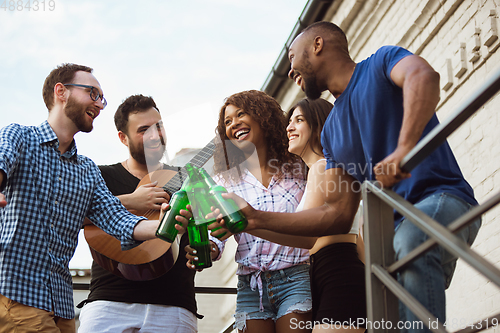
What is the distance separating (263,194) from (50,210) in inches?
44.1

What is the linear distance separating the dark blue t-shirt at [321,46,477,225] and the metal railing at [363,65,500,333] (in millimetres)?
238

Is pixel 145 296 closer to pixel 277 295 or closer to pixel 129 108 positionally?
pixel 277 295

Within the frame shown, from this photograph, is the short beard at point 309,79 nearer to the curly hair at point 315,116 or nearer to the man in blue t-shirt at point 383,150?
the man in blue t-shirt at point 383,150

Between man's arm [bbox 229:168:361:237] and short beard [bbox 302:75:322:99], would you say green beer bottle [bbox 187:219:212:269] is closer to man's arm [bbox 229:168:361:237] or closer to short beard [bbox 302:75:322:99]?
man's arm [bbox 229:168:361:237]

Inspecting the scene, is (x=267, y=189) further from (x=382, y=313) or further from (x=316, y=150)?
(x=382, y=313)

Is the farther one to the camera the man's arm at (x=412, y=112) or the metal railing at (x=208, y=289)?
the metal railing at (x=208, y=289)

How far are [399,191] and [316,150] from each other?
107 cm

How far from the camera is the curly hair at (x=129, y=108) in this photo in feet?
12.5

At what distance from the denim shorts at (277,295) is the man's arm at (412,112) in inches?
40.4

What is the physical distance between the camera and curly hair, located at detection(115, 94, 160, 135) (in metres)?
3.82

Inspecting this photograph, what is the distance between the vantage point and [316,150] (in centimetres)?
321

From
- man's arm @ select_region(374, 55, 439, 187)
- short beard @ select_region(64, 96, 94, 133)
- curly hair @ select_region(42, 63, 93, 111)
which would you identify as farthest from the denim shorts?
curly hair @ select_region(42, 63, 93, 111)

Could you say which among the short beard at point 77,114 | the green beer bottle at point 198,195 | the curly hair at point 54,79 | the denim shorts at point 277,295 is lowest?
the denim shorts at point 277,295

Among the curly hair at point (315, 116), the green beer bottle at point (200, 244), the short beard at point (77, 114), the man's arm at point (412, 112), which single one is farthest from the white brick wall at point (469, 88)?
the short beard at point (77, 114)
